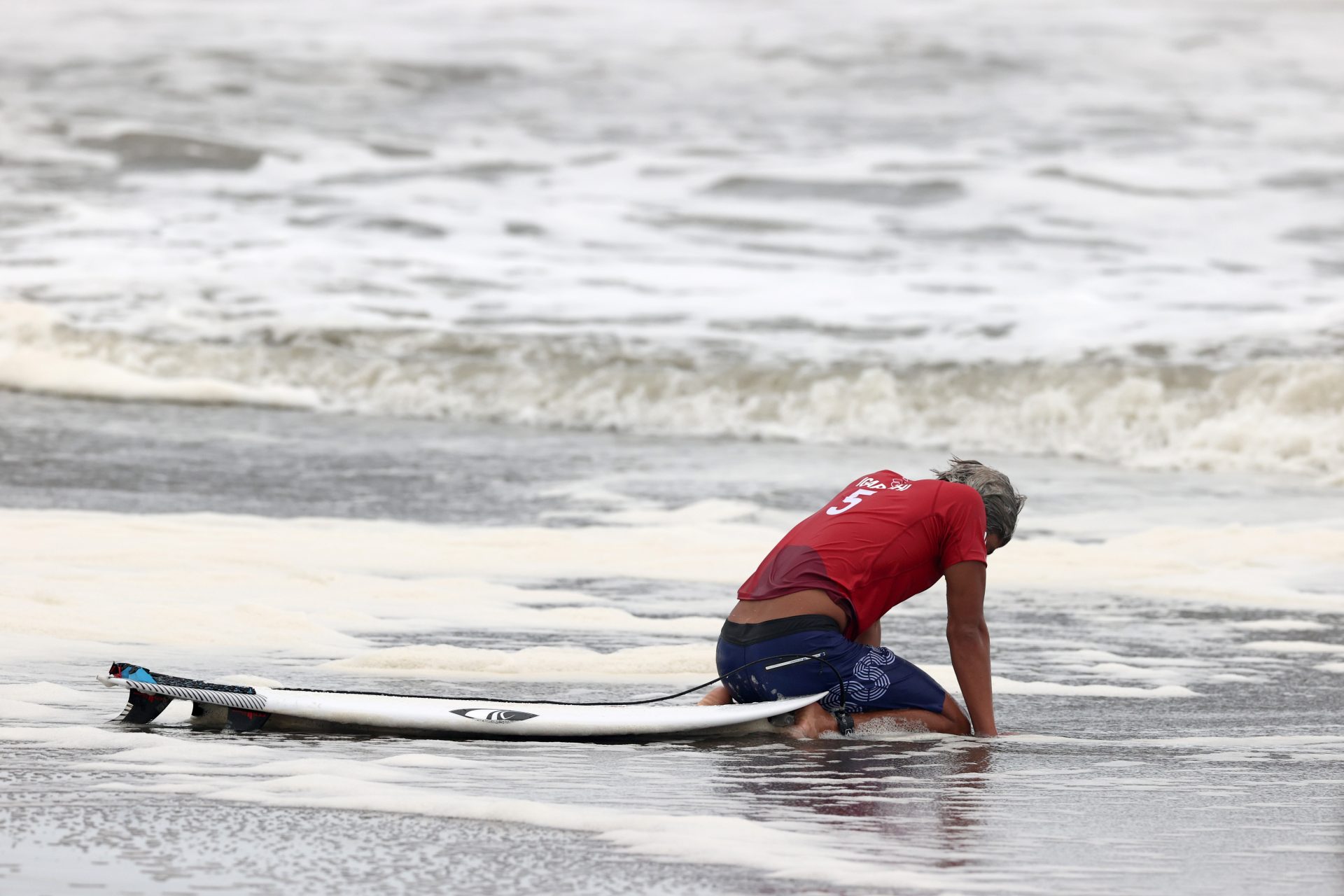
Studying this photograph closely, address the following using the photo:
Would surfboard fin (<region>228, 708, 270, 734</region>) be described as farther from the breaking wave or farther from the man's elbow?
the breaking wave

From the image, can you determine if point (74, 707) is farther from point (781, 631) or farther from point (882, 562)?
point (882, 562)

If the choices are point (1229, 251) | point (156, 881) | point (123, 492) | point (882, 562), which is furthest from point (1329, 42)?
point (156, 881)

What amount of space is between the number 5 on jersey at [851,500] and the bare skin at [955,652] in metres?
0.28

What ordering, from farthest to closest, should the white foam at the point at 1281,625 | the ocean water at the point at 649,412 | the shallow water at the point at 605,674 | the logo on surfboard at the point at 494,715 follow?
the white foam at the point at 1281,625
the logo on surfboard at the point at 494,715
the ocean water at the point at 649,412
the shallow water at the point at 605,674

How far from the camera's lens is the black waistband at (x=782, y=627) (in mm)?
4934

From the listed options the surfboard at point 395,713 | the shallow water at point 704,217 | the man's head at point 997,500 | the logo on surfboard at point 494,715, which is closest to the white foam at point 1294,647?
the man's head at point 997,500

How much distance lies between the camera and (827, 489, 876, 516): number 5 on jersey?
5105 millimetres

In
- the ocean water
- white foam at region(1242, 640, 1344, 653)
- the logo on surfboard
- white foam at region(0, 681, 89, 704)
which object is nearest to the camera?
the ocean water

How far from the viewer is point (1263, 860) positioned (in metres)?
3.44

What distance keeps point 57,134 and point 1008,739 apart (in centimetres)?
2345

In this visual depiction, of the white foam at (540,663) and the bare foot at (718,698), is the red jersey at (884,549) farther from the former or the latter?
the white foam at (540,663)

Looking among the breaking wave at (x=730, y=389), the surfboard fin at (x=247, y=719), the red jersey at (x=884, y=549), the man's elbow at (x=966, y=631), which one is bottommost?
the surfboard fin at (x=247, y=719)

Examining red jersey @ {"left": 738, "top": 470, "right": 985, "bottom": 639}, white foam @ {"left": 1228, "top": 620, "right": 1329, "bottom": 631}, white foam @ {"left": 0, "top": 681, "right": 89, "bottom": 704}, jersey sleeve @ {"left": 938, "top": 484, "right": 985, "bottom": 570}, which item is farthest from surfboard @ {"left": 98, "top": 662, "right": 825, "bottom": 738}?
white foam @ {"left": 1228, "top": 620, "right": 1329, "bottom": 631}

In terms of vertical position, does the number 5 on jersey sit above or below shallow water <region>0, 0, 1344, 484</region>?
below
